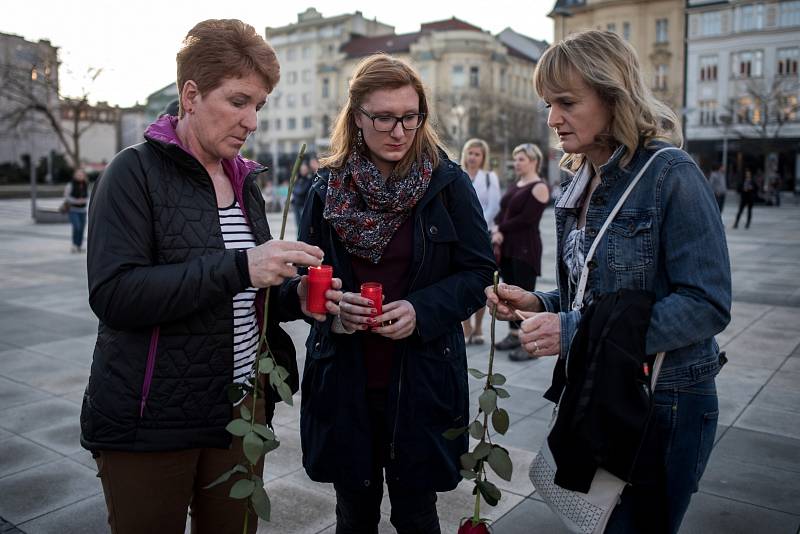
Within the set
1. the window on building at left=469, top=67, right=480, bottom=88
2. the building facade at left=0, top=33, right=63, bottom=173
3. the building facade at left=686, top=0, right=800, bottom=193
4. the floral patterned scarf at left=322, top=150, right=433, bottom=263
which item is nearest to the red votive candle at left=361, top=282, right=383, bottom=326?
the floral patterned scarf at left=322, top=150, right=433, bottom=263

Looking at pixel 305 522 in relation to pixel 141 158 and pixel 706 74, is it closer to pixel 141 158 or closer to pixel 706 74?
pixel 141 158

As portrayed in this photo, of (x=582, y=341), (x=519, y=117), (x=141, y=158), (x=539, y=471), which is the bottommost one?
(x=539, y=471)

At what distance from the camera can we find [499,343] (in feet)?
22.7

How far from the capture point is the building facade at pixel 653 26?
54.6 metres

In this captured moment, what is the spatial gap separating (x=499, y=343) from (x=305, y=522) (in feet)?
12.6

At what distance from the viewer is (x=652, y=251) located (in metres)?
1.89

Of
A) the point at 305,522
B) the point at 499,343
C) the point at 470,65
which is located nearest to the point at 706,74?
the point at 470,65

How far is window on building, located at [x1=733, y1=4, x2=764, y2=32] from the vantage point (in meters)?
50.3

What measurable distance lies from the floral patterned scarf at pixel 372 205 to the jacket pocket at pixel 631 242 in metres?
0.70

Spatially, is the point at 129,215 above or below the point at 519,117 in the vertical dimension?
below

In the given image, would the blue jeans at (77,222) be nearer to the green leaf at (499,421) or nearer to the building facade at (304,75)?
the green leaf at (499,421)

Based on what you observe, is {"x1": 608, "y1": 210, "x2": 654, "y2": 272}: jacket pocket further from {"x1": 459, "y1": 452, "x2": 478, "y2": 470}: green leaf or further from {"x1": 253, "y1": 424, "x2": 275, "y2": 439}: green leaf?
{"x1": 253, "y1": 424, "x2": 275, "y2": 439}: green leaf

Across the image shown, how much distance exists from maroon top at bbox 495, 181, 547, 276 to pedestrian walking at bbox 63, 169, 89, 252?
11136mm

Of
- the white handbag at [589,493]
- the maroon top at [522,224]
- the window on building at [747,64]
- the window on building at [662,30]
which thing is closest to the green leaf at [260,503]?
the white handbag at [589,493]
